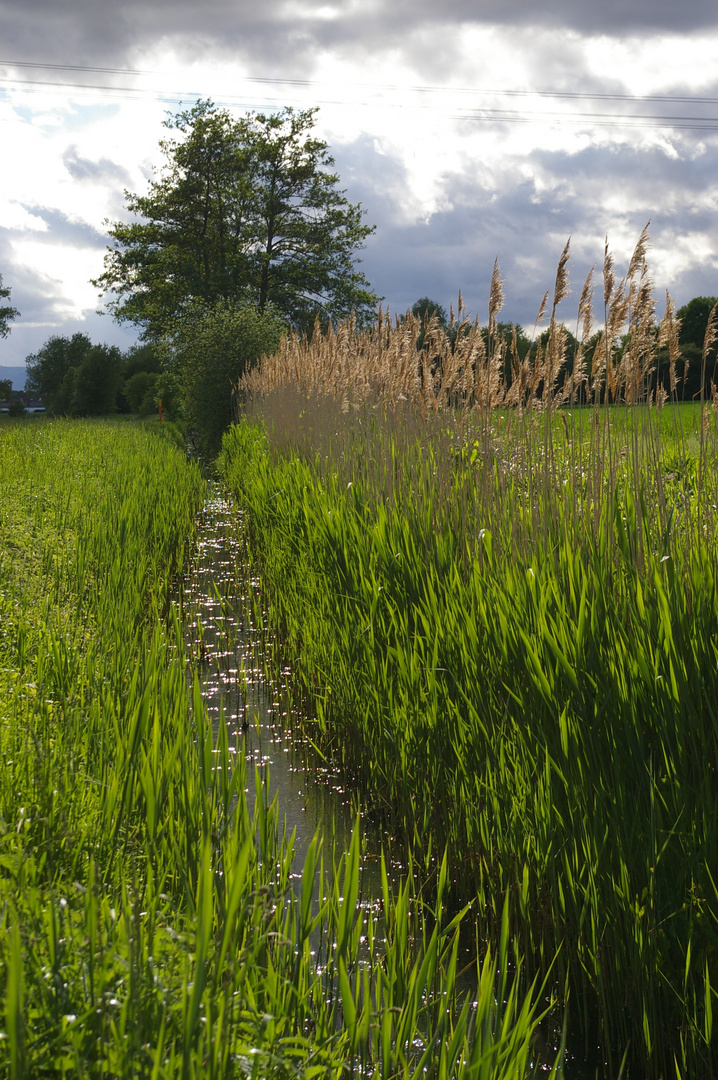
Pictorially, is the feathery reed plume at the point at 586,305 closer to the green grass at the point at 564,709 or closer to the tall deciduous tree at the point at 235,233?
the green grass at the point at 564,709

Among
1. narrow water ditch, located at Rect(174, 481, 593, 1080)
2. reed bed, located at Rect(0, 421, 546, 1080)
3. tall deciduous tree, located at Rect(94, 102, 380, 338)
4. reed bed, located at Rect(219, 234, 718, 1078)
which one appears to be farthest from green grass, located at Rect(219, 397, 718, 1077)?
tall deciduous tree, located at Rect(94, 102, 380, 338)

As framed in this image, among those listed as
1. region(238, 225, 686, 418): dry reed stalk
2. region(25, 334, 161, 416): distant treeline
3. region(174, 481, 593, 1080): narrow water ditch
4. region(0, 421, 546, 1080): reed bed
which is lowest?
region(174, 481, 593, 1080): narrow water ditch

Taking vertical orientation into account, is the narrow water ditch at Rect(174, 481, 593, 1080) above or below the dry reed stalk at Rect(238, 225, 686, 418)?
below

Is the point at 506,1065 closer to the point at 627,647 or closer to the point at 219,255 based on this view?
the point at 627,647

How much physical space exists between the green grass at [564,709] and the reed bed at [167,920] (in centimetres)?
29

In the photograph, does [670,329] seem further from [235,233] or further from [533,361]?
[235,233]

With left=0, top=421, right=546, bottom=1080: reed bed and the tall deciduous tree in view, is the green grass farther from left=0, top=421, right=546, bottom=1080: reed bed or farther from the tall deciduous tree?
the tall deciduous tree

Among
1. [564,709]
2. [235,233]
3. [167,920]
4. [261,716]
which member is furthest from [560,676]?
[235,233]

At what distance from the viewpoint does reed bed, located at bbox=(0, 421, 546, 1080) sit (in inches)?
48.8

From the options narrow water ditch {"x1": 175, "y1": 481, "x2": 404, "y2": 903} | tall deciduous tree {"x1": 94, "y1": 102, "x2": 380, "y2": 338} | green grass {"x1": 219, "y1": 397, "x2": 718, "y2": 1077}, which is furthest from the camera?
tall deciduous tree {"x1": 94, "y1": 102, "x2": 380, "y2": 338}

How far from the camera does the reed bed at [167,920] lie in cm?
124

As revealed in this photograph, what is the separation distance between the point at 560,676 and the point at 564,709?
175 mm

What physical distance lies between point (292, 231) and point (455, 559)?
103ft

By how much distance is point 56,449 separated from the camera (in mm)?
12656
